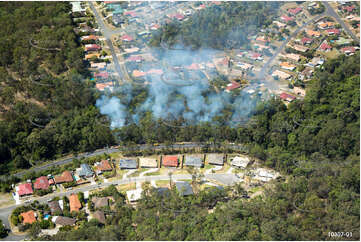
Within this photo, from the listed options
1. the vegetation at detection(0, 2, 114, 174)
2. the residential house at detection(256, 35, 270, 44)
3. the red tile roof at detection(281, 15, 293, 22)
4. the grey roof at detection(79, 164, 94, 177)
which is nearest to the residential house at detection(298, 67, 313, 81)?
the residential house at detection(256, 35, 270, 44)

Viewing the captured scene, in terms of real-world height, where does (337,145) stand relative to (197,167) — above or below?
above

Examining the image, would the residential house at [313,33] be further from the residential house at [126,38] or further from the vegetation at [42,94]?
the vegetation at [42,94]

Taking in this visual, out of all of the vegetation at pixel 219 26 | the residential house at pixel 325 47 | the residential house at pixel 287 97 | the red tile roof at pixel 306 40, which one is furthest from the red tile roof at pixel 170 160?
the red tile roof at pixel 306 40

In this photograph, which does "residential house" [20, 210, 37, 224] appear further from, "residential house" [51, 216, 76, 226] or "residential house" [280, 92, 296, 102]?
"residential house" [280, 92, 296, 102]

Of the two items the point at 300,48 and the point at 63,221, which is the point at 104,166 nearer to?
the point at 63,221

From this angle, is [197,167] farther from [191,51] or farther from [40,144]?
[191,51]

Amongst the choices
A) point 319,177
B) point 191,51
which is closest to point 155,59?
point 191,51

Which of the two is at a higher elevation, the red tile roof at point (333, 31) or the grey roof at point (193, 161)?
the red tile roof at point (333, 31)
